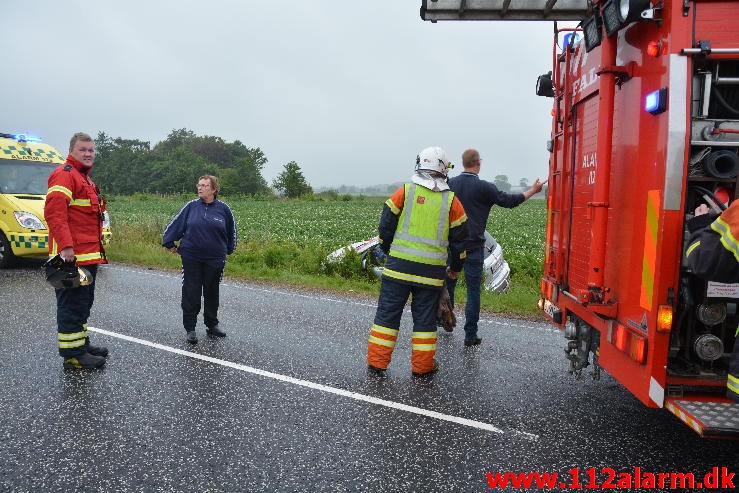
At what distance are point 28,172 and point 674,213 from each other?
11936mm

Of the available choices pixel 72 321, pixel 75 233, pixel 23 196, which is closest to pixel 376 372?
pixel 72 321

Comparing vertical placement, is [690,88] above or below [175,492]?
above

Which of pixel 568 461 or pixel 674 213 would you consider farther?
pixel 568 461

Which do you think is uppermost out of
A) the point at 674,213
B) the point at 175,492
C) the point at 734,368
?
the point at 674,213

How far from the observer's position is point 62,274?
5.00 meters

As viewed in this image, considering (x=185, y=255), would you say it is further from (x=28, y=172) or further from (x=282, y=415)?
(x=28, y=172)

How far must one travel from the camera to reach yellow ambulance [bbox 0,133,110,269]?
10.4 meters

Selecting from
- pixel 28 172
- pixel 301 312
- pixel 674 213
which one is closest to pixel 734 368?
pixel 674 213

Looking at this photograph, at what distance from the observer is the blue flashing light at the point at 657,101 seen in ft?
10.1

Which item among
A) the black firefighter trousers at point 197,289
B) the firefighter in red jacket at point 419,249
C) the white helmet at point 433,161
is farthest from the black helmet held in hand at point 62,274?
the white helmet at point 433,161

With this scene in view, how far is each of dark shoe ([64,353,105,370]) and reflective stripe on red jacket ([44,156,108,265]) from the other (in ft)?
2.78

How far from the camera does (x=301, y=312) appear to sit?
7914 mm

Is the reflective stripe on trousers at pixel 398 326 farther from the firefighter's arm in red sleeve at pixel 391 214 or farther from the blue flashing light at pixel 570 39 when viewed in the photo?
the blue flashing light at pixel 570 39

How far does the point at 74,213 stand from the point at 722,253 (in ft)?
16.3
